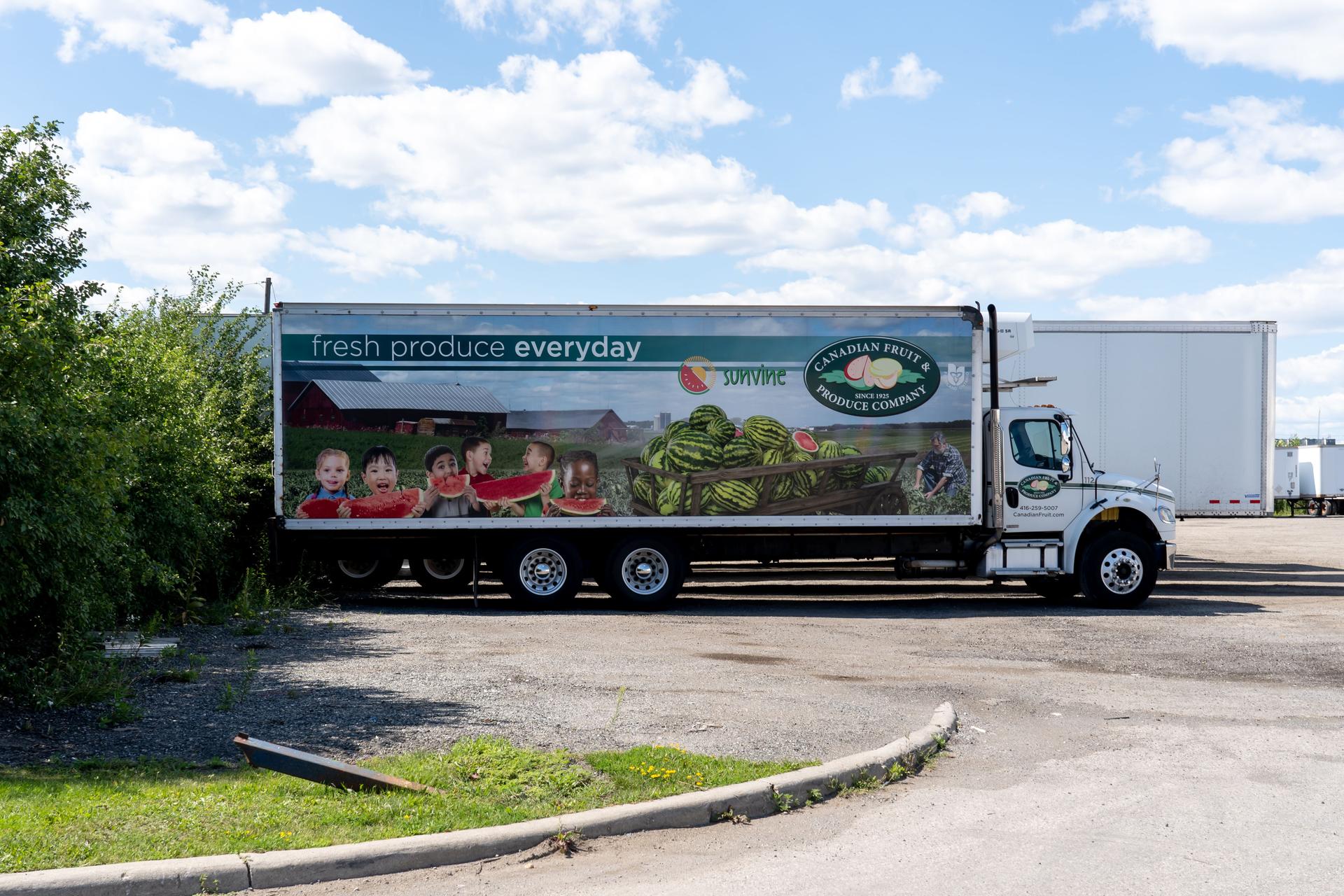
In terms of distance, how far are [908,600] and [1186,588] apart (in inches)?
187

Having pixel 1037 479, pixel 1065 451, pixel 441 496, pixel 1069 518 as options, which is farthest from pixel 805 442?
pixel 441 496

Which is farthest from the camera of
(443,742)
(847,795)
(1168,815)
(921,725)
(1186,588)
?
(1186,588)

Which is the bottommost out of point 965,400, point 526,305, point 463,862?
point 463,862

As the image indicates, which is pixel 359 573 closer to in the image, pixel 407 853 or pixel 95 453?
pixel 95 453

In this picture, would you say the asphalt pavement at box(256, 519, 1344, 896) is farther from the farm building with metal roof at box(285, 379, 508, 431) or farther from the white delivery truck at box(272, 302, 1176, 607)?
the farm building with metal roof at box(285, 379, 508, 431)

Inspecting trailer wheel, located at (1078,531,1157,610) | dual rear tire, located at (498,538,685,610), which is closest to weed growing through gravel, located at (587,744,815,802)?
dual rear tire, located at (498,538,685,610)

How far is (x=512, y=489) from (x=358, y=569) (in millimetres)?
3334

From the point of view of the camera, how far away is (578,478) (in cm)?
1402

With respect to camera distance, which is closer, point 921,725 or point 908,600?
point 921,725

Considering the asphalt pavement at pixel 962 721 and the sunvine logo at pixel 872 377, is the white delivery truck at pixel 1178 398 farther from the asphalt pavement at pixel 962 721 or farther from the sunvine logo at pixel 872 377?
the sunvine logo at pixel 872 377

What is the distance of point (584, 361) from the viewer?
14.1 metres

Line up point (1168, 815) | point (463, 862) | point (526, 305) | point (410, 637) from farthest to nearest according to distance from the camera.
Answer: point (526, 305) → point (410, 637) → point (1168, 815) → point (463, 862)

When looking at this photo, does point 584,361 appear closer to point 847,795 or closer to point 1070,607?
point 1070,607

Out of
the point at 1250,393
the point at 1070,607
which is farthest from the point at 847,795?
the point at 1250,393
